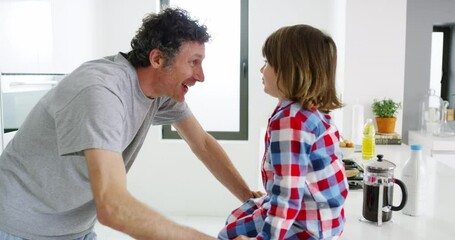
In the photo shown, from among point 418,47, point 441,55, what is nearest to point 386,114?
point 418,47

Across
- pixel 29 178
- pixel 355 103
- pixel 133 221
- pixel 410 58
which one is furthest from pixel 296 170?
pixel 410 58

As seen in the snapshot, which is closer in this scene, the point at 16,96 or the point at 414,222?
the point at 414,222

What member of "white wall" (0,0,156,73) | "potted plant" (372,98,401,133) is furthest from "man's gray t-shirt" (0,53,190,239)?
"potted plant" (372,98,401,133)

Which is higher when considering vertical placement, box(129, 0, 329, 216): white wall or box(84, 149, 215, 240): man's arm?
box(84, 149, 215, 240): man's arm

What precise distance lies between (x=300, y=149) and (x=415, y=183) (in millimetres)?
534

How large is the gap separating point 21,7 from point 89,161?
6.61ft

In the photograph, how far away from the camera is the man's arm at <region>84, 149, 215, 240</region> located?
3.03 ft

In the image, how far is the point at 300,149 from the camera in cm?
101

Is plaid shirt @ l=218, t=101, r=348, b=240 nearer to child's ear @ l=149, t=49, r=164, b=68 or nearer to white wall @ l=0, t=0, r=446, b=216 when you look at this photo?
child's ear @ l=149, t=49, r=164, b=68

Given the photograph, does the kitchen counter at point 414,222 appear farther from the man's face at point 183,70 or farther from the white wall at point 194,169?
the white wall at point 194,169

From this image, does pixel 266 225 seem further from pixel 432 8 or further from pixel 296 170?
pixel 432 8

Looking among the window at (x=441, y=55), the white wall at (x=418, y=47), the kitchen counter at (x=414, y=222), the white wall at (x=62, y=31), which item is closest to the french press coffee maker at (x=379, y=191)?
the kitchen counter at (x=414, y=222)

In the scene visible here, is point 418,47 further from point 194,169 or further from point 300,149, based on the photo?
point 300,149

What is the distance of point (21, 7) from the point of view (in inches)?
101
